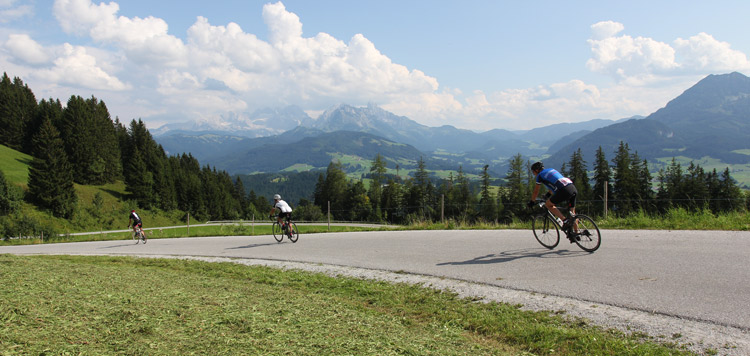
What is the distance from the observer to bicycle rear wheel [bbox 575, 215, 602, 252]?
8695 mm

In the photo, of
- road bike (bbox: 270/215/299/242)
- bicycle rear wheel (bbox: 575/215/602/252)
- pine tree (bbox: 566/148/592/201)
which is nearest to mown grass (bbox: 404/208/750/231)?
bicycle rear wheel (bbox: 575/215/602/252)

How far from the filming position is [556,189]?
29.6 ft

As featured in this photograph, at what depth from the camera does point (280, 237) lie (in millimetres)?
17078

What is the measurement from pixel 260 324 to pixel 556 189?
7.32 meters

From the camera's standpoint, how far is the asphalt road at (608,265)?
209 inches

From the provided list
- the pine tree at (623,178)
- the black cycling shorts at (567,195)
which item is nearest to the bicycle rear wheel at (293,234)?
the black cycling shorts at (567,195)

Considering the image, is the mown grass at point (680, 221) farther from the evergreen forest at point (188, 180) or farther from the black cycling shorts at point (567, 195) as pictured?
the evergreen forest at point (188, 180)

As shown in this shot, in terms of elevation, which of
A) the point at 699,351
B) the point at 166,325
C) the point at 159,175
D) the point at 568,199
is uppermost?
the point at 159,175

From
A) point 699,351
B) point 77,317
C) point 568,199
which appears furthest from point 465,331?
point 568,199

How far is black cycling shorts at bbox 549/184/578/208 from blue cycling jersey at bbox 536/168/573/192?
9 centimetres

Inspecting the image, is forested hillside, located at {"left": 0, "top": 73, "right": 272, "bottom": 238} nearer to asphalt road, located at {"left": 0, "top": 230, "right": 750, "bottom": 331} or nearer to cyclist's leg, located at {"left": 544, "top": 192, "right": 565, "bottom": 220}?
asphalt road, located at {"left": 0, "top": 230, "right": 750, "bottom": 331}

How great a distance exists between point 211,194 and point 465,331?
345ft

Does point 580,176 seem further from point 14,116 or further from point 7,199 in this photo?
point 14,116

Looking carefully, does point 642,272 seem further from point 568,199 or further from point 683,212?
point 683,212
